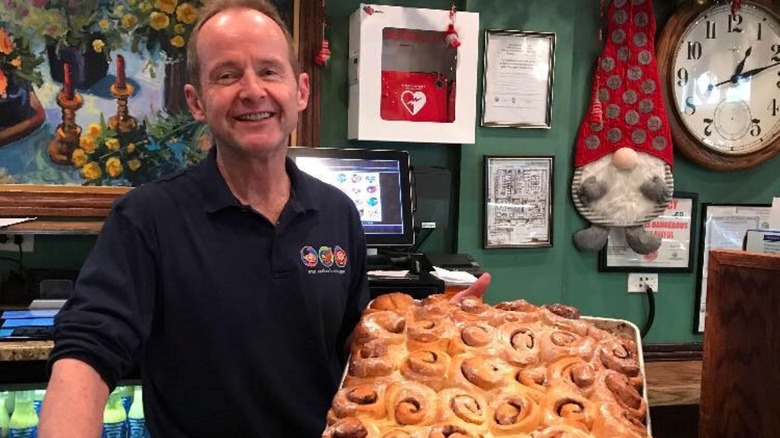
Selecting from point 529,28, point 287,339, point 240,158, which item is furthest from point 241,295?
point 529,28

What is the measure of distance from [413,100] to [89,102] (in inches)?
47.6

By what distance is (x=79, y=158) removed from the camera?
2.49m

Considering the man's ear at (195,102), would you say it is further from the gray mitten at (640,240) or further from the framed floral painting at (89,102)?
the gray mitten at (640,240)

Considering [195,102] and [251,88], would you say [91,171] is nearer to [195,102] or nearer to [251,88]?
[195,102]

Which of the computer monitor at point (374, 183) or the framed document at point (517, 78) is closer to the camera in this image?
the computer monitor at point (374, 183)

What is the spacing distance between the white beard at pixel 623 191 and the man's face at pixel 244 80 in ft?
6.73

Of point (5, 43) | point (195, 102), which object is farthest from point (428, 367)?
point (5, 43)

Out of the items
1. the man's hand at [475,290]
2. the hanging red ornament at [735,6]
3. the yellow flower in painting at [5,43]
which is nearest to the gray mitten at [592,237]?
the hanging red ornament at [735,6]

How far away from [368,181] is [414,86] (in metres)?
0.52

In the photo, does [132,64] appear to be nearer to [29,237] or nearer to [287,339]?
[29,237]

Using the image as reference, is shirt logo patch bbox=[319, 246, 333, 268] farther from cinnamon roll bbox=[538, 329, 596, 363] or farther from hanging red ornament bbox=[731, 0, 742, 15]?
hanging red ornament bbox=[731, 0, 742, 15]

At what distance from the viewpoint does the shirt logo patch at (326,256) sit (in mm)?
1334

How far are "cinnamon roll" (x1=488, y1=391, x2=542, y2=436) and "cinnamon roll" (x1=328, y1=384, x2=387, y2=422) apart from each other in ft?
0.53

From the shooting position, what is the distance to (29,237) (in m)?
2.47
